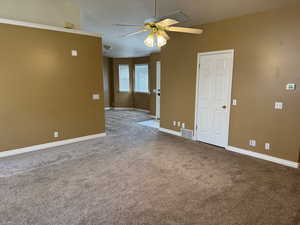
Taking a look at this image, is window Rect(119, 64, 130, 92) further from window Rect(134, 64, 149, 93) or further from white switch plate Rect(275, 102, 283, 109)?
white switch plate Rect(275, 102, 283, 109)

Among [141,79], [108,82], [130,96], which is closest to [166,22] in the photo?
[141,79]

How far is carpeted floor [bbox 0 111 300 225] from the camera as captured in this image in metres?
2.17

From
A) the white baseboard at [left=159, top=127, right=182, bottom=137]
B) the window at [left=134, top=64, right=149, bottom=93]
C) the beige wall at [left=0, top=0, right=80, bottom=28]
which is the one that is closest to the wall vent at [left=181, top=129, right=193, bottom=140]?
the white baseboard at [left=159, top=127, right=182, bottom=137]

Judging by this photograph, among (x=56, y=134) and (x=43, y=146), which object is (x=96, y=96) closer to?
(x=56, y=134)

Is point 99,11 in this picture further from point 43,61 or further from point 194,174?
point 194,174

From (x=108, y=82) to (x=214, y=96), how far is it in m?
6.84

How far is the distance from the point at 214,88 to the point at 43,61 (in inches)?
155

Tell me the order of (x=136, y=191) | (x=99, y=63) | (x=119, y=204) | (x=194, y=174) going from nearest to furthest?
1. (x=119, y=204)
2. (x=136, y=191)
3. (x=194, y=174)
4. (x=99, y=63)

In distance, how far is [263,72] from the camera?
362 centimetres

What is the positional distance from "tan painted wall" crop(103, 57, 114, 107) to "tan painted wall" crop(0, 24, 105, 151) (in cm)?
497

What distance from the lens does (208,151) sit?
166 inches

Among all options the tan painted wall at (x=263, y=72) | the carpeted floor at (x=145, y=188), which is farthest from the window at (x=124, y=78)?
the carpeted floor at (x=145, y=188)

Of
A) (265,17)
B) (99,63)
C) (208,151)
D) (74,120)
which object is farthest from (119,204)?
(265,17)

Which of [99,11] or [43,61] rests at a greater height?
[99,11]
